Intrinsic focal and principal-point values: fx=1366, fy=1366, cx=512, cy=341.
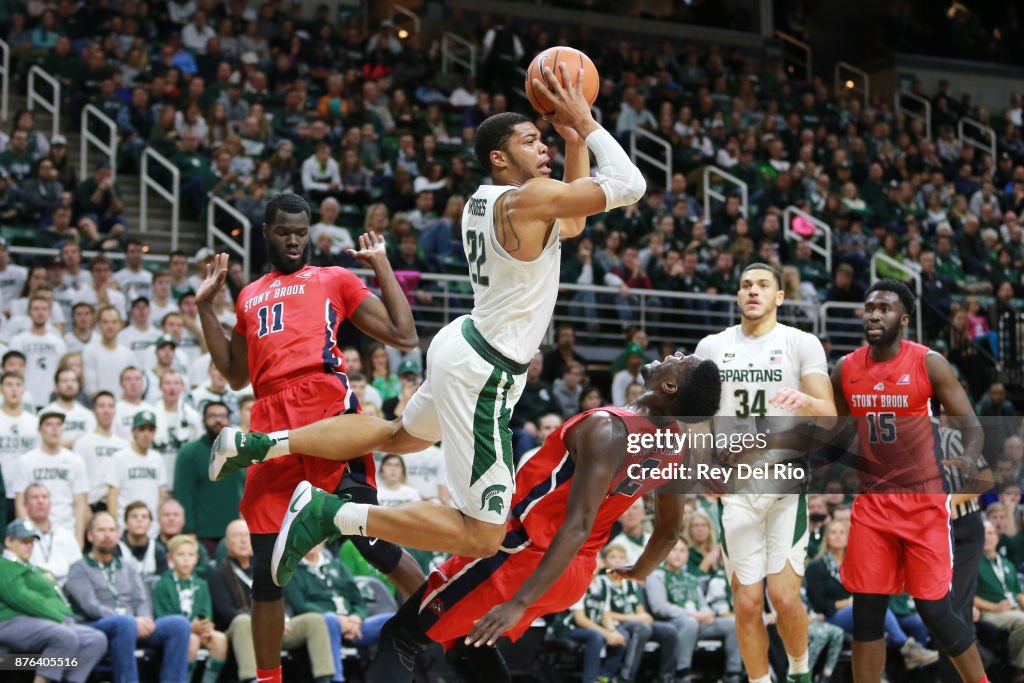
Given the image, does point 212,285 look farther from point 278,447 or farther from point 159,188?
point 159,188

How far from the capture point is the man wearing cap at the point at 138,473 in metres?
10.2

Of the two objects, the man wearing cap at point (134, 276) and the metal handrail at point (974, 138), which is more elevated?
the metal handrail at point (974, 138)

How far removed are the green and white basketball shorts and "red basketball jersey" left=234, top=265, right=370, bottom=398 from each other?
85 cm

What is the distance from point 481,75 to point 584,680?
11.9 meters

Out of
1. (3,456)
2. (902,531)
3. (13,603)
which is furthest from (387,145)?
(902,531)

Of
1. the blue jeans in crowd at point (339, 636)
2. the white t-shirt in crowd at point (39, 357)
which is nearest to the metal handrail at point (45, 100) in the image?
the white t-shirt in crowd at point (39, 357)

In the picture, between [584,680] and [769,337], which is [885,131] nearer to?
[584,680]

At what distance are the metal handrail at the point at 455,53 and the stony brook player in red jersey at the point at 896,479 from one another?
44.8 feet

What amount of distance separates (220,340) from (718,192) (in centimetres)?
1334

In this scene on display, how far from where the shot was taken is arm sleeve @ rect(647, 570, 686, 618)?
36.1 ft

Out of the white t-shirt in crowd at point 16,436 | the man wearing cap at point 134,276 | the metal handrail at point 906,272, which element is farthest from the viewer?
the metal handrail at point 906,272

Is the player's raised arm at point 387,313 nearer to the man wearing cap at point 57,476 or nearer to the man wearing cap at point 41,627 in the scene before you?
the man wearing cap at point 41,627

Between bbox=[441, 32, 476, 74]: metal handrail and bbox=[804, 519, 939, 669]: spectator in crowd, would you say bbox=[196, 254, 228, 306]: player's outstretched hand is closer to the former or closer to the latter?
bbox=[804, 519, 939, 669]: spectator in crowd

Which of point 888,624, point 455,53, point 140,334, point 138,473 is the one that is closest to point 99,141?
point 140,334
